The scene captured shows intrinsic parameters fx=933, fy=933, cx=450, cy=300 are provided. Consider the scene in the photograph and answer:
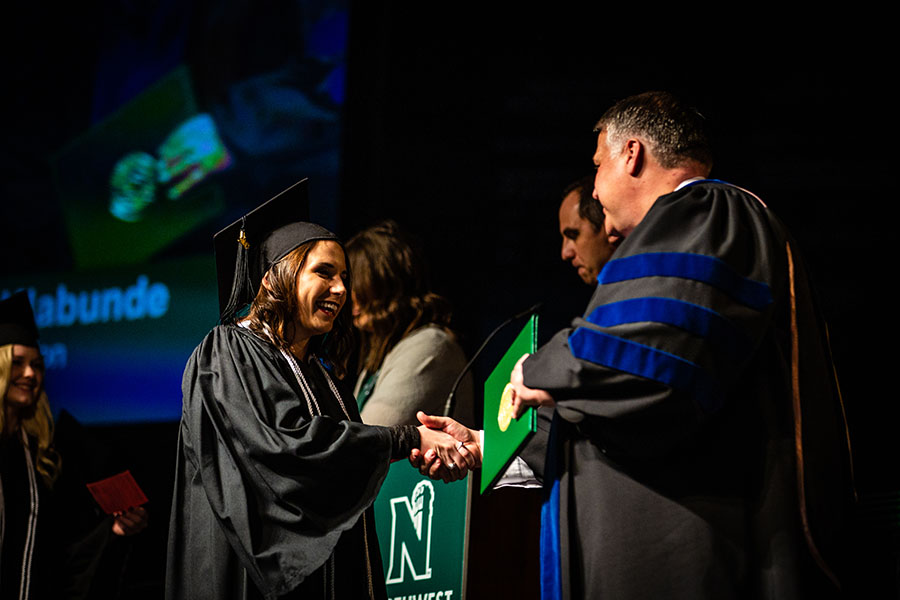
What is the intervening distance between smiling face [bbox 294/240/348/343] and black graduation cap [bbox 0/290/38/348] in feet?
6.93

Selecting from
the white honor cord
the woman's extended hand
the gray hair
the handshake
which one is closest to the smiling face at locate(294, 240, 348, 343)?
the white honor cord

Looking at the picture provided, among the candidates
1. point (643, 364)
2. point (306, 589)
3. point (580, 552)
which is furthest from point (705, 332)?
point (306, 589)

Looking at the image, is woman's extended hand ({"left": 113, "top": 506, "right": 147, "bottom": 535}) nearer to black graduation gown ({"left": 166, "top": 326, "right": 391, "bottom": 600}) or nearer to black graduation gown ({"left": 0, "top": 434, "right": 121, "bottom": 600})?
black graduation gown ({"left": 0, "top": 434, "right": 121, "bottom": 600})

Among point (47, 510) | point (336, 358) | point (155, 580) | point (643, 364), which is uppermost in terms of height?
point (336, 358)

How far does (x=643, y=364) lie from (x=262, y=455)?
1.11 m

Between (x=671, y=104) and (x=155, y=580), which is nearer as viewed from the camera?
(x=671, y=104)

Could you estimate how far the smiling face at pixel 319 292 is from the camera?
3.05 m

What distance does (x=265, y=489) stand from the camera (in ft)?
8.56

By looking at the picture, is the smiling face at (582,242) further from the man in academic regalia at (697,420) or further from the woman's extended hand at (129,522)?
the woman's extended hand at (129,522)

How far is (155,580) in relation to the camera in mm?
5023

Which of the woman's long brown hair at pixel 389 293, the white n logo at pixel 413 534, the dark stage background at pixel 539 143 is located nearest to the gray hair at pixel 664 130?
the white n logo at pixel 413 534

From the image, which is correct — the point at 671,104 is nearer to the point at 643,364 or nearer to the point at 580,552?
the point at 643,364

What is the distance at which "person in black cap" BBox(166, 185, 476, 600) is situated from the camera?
258 cm

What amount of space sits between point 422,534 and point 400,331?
1144mm
